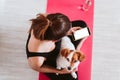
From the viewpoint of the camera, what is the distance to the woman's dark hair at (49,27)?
0.88 metres

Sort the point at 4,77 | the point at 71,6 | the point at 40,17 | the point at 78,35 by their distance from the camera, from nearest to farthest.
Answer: the point at 40,17 → the point at 78,35 → the point at 4,77 → the point at 71,6

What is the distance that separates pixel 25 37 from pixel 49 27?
515 mm

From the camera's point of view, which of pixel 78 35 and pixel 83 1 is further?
pixel 83 1

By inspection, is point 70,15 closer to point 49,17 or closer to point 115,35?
point 115,35

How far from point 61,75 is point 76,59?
0.69ft

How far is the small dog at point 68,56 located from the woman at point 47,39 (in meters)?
0.03

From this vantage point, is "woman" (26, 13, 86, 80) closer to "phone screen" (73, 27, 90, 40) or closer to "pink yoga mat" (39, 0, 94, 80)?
"phone screen" (73, 27, 90, 40)

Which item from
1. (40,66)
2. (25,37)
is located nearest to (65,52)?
(40,66)

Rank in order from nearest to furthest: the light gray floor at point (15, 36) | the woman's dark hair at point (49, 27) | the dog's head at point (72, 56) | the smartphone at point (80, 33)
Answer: the woman's dark hair at point (49, 27)
the dog's head at point (72, 56)
the smartphone at point (80, 33)
the light gray floor at point (15, 36)

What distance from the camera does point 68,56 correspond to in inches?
40.6

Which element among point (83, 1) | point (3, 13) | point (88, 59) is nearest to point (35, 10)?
point (3, 13)

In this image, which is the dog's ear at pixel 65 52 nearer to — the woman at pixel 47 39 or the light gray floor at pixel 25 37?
the woman at pixel 47 39

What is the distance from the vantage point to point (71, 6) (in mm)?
1409

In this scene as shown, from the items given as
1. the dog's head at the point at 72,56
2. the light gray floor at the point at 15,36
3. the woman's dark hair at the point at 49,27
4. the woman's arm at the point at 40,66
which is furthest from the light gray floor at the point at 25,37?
the woman's dark hair at the point at 49,27
